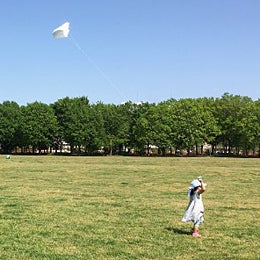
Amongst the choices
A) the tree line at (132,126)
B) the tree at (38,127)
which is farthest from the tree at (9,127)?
the tree at (38,127)

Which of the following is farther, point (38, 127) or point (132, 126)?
point (132, 126)

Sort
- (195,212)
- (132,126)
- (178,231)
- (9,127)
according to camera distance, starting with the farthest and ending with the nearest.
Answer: (132,126) → (9,127) → (178,231) → (195,212)

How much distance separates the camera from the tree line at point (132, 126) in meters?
99.4

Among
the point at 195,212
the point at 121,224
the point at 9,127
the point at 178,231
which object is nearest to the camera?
the point at 195,212

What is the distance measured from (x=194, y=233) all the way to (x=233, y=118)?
93.7 metres

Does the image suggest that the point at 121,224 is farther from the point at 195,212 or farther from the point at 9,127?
the point at 9,127

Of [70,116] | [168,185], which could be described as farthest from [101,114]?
[168,185]

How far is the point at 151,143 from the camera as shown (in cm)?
10194

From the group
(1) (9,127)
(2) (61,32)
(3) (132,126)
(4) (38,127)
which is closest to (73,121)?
(4) (38,127)

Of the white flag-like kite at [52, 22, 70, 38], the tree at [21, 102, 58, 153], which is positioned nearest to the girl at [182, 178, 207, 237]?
the white flag-like kite at [52, 22, 70, 38]

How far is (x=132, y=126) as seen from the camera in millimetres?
109250

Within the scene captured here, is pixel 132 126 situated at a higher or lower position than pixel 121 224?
higher

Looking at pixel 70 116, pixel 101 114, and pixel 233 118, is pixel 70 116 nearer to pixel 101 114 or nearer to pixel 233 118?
pixel 101 114

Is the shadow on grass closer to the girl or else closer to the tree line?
the girl
